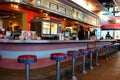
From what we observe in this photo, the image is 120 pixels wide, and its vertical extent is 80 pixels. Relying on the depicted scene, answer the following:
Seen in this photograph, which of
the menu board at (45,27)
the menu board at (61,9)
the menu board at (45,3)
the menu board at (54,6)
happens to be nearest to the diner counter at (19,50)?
the menu board at (45,27)

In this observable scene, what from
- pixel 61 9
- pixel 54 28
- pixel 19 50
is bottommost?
pixel 19 50

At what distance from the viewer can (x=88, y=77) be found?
190 inches

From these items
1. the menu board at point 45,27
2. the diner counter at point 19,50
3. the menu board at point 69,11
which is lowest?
the diner counter at point 19,50

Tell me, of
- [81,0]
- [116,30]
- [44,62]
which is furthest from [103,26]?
[44,62]

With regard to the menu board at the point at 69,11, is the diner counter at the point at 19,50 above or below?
below

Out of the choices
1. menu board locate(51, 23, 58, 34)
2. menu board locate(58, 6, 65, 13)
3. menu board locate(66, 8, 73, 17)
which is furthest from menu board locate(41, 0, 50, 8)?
menu board locate(66, 8, 73, 17)

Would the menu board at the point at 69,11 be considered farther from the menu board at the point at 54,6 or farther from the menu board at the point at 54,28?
the menu board at the point at 54,28

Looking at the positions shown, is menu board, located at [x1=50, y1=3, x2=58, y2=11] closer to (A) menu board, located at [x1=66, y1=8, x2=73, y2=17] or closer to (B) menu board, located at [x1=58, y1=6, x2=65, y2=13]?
(B) menu board, located at [x1=58, y1=6, x2=65, y2=13]

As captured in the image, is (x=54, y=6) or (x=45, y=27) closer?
(x=45, y=27)

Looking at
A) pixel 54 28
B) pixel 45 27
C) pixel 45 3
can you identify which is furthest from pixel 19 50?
pixel 54 28

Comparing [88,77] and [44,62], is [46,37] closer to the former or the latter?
[44,62]

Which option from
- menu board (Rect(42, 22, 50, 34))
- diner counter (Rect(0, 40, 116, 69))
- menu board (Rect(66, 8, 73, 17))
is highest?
menu board (Rect(66, 8, 73, 17))

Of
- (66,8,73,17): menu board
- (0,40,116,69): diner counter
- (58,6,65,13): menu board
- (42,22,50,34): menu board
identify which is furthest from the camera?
(66,8,73,17): menu board

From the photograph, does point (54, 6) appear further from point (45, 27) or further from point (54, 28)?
point (45, 27)
